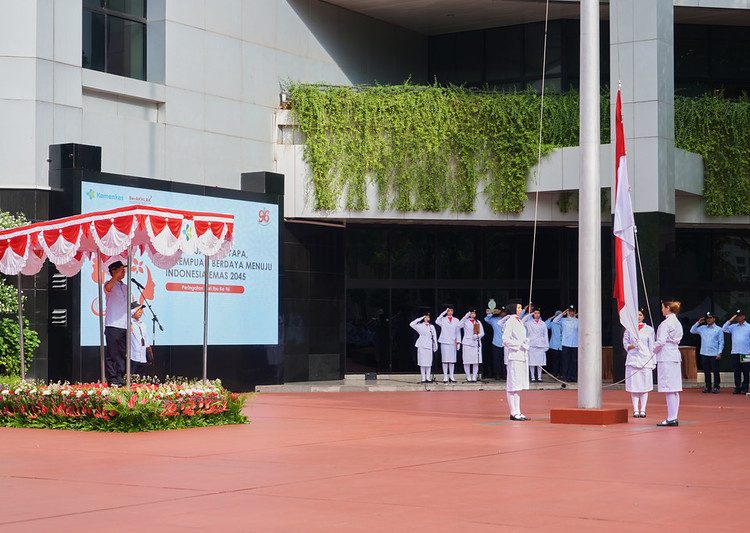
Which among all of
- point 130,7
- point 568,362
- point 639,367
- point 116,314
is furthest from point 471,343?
point 116,314

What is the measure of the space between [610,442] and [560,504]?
212 inches

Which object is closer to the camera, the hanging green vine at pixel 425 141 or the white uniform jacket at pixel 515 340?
the white uniform jacket at pixel 515 340

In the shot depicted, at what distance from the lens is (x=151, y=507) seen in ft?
28.5

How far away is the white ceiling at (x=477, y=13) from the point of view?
1254 inches

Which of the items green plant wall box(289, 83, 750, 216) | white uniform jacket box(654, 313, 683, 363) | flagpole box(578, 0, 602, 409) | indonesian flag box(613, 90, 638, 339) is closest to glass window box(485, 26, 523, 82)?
green plant wall box(289, 83, 750, 216)

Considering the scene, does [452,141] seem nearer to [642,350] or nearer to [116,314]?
[642,350]

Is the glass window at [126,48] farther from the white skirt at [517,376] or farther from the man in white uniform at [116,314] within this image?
the white skirt at [517,376]

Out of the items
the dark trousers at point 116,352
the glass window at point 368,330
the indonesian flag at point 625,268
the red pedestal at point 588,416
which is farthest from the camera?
the glass window at point 368,330

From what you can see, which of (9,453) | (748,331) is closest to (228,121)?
(748,331)

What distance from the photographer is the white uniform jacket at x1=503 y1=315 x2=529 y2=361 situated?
17.9 meters

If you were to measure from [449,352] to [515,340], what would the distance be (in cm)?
1313

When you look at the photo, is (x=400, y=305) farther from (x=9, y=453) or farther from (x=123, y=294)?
(x=9, y=453)

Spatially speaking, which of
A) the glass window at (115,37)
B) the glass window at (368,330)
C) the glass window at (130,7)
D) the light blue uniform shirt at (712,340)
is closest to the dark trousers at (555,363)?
the glass window at (368,330)

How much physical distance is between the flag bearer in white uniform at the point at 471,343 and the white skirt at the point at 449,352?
0.35 metres
